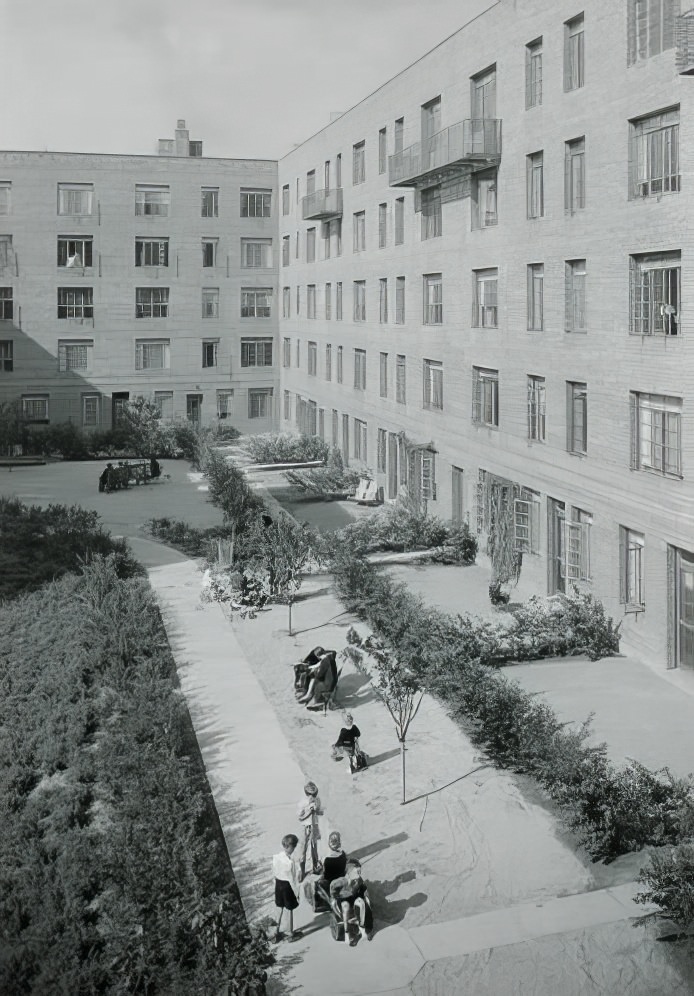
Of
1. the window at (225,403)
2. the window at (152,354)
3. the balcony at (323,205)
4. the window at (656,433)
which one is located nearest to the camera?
the window at (656,433)

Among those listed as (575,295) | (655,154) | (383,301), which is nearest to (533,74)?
(575,295)

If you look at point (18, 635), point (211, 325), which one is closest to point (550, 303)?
point (18, 635)

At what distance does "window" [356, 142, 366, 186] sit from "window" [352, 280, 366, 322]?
3684mm

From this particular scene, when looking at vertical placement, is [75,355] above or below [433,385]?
above

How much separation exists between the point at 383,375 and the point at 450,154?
10.9 metres

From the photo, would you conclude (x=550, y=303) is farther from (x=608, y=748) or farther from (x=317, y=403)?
(x=317, y=403)

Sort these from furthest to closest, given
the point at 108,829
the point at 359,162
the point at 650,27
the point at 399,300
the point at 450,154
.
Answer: the point at 359,162
the point at 399,300
the point at 450,154
the point at 650,27
the point at 108,829

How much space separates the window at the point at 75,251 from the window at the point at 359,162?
1754 centimetres

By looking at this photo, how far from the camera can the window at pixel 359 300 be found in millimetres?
40188

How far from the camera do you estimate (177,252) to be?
2137 inches

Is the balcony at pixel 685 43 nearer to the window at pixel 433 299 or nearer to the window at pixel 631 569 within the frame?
the window at pixel 631 569

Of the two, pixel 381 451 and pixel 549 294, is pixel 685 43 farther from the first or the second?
pixel 381 451

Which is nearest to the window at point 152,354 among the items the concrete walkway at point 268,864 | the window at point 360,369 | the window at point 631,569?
the window at point 360,369

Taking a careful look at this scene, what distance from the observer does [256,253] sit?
55.4 meters
